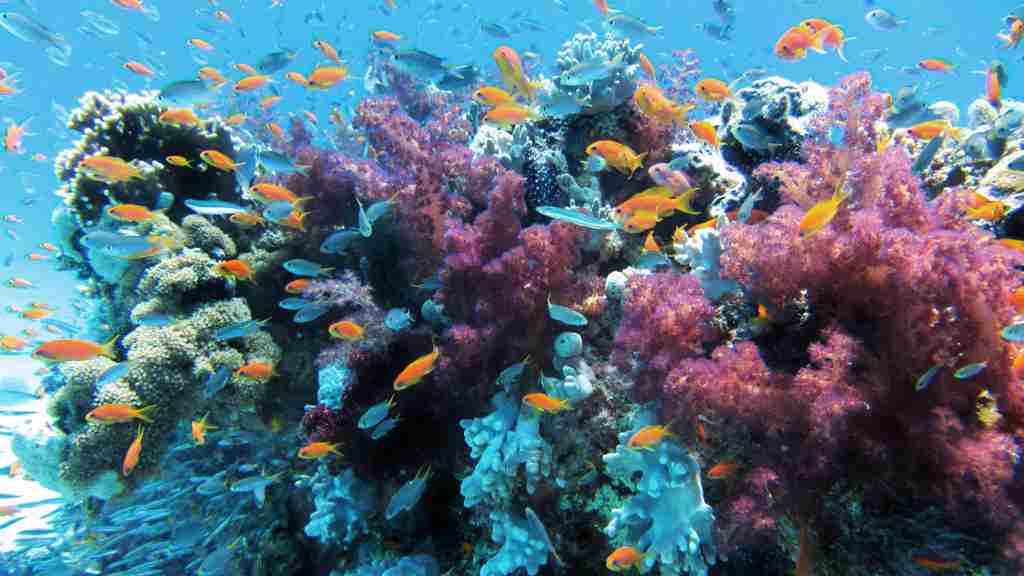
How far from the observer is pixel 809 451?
2.52 meters

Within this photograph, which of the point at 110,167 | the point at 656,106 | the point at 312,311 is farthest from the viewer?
the point at 110,167

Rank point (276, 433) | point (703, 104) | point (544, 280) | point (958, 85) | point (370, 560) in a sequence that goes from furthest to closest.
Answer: point (958, 85), point (703, 104), point (276, 433), point (370, 560), point (544, 280)

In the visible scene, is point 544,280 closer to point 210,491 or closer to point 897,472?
point 897,472

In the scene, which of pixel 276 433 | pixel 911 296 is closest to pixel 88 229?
pixel 276 433

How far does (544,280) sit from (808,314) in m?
1.75

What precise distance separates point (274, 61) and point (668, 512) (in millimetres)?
9371

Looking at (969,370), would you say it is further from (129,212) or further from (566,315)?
(129,212)

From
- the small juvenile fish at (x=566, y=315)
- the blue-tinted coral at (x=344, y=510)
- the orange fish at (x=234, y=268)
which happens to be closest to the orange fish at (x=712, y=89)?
the small juvenile fish at (x=566, y=315)

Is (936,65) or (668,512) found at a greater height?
(936,65)

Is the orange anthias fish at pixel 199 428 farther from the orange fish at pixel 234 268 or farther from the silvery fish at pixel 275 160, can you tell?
the silvery fish at pixel 275 160

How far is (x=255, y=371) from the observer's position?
440 cm

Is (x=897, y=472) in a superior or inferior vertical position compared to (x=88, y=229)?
superior

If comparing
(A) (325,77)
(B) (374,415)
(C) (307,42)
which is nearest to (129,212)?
(A) (325,77)

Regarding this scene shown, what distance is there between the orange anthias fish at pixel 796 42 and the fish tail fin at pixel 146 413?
750 cm
